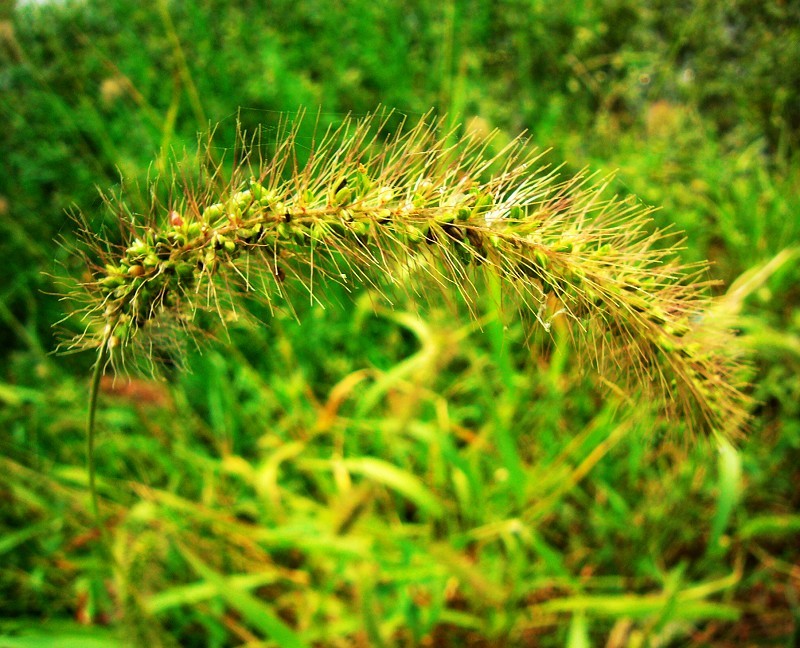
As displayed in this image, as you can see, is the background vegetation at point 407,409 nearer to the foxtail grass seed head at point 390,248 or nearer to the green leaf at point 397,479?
the green leaf at point 397,479

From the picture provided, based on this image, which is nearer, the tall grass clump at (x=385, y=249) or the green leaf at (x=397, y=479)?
the tall grass clump at (x=385, y=249)

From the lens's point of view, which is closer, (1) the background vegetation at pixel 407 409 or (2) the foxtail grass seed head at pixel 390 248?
(2) the foxtail grass seed head at pixel 390 248

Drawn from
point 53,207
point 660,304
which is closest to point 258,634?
point 660,304

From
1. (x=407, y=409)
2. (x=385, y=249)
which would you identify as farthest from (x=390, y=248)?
(x=407, y=409)

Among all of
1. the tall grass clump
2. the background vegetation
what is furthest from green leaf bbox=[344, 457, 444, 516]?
the tall grass clump

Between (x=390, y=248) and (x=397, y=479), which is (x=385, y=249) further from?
(x=397, y=479)

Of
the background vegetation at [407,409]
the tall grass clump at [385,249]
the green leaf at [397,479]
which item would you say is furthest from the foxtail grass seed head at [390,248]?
the green leaf at [397,479]

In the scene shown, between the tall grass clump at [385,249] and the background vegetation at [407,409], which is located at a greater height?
the tall grass clump at [385,249]

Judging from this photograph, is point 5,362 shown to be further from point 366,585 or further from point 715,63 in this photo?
point 715,63

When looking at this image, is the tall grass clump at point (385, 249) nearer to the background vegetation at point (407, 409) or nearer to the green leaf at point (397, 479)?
the background vegetation at point (407, 409)
